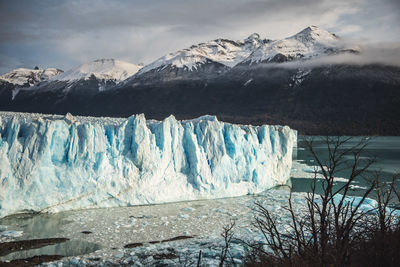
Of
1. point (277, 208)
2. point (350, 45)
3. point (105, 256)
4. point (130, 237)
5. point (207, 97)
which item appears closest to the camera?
point (105, 256)

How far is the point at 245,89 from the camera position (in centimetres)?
10800

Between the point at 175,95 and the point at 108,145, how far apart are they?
102m

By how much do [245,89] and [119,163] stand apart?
101 meters

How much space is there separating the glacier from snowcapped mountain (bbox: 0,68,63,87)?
183365 millimetres

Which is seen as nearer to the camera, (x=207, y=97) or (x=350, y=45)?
(x=207, y=97)

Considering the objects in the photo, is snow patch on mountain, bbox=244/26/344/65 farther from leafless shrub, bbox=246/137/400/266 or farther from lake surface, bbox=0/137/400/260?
leafless shrub, bbox=246/137/400/266

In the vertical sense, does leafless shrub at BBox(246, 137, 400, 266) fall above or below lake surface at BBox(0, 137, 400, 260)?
above

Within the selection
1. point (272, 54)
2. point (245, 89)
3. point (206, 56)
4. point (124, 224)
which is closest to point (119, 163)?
point (124, 224)

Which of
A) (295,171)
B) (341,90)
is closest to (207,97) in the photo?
(341,90)

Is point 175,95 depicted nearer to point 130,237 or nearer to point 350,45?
point 350,45

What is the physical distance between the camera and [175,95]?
367 ft

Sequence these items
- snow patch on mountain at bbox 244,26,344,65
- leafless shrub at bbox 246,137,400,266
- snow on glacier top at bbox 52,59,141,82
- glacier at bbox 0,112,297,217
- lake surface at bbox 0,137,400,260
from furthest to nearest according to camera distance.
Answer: snow on glacier top at bbox 52,59,141,82
snow patch on mountain at bbox 244,26,344,65
glacier at bbox 0,112,297,217
lake surface at bbox 0,137,400,260
leafless shrub at bbox 246,137,400,266

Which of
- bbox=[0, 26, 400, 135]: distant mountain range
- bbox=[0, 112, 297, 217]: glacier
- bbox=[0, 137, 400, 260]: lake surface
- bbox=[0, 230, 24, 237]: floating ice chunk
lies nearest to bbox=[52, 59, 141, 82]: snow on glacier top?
bbox=[0, 26, 400, 135]: distant mountain range

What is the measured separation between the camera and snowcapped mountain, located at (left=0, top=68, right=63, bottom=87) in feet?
548
